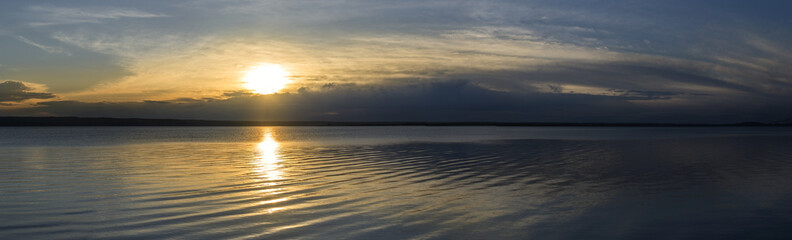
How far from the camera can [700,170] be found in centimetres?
1659

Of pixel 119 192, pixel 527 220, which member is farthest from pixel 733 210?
pixel 119 192

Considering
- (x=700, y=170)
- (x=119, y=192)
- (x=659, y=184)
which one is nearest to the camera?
(x=119, y=192)

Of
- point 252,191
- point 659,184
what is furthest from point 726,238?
point 252,191

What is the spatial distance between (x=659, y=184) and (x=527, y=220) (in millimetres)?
6458

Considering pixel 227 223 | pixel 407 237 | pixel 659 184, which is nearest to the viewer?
pixel 407 237

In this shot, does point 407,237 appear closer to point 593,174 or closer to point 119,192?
point 119,192

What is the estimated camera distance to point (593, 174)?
15203 mm

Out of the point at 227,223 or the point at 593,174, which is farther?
the point at 593,174

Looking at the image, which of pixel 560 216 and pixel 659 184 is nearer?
pixel 560 216

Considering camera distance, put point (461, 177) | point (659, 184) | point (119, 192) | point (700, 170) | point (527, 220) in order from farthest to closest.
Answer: point (700, 170) < point (461, 177) < point (659, 184) < point (119, 192) < point (527, 220)

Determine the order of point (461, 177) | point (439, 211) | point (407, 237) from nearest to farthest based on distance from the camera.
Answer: point (407, 237) → point (439, 211) → point (461, 177)

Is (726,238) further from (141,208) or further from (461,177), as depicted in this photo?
(141,208)

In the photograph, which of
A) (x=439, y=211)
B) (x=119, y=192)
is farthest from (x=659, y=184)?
(x=119, y=192)

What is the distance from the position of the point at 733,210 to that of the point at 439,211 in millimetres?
5138
